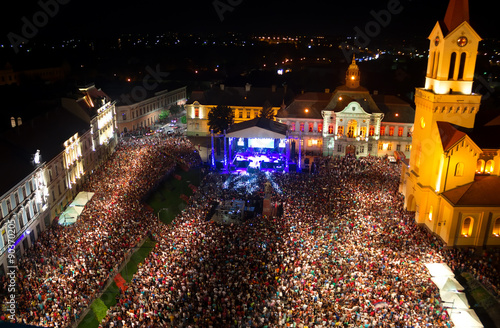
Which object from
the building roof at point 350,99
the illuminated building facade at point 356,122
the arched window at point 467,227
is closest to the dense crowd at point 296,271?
the arched window at point 467,227

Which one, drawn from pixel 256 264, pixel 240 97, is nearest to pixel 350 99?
pixel 240 97

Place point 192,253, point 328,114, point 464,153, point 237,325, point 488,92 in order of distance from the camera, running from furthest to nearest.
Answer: point 488,92 → point 328,114 → point 464,153 → point 192,253 → point 237,325

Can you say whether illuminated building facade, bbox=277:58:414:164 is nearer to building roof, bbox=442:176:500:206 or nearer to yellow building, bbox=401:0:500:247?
yellow building, bbox=401:0:500:247

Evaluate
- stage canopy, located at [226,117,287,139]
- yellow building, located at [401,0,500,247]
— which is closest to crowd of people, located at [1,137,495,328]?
yellow building, located at [401,0,500,247]

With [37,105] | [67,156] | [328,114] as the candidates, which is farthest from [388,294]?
[37,105]

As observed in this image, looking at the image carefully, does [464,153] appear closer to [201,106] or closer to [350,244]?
[350,244]

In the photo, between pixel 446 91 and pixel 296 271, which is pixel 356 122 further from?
pixel 296 271

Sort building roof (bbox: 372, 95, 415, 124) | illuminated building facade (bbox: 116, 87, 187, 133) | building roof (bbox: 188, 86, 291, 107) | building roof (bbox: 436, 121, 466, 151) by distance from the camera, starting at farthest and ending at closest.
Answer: illuminated building facade (bbox: 116, 87, 187, 133), building roof (bbox: 188, 86, 291, 107), building roof (bbox: 372, 95, 415, 124), building roof (bbox: 436, 121, 466, 151)
